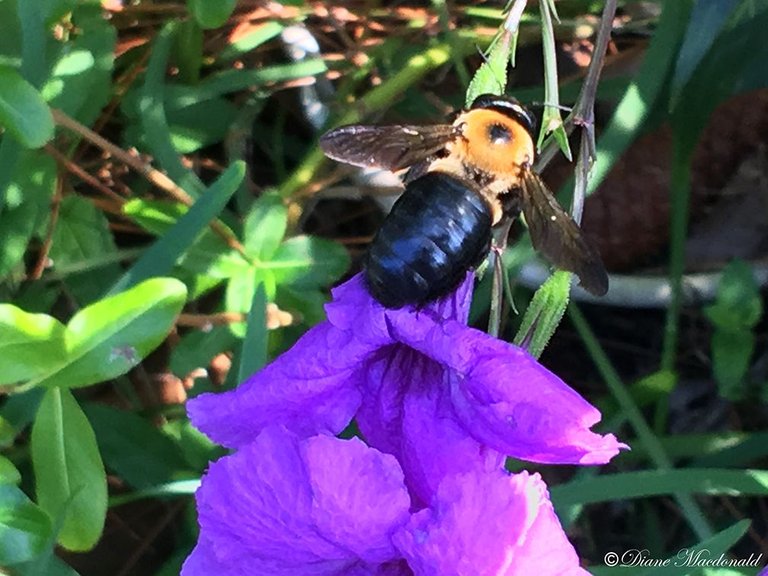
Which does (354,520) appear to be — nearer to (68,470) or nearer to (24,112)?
(68,470)

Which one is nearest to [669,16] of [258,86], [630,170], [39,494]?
[630,170]

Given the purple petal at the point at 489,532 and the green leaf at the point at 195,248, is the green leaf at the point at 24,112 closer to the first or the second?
the green leaf at the point at 195,248

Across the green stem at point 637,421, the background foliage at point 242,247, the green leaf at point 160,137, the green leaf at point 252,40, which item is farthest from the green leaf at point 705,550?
the green leaf at point 252,40

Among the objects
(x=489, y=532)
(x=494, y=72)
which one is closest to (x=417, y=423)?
(x=489, y=532)

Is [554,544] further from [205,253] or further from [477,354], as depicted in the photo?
[205,253]

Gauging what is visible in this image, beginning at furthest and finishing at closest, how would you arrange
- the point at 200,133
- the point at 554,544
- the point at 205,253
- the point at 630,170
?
the point at 630,170, the point at 200,133, the point at 205,253, the point at 554,544

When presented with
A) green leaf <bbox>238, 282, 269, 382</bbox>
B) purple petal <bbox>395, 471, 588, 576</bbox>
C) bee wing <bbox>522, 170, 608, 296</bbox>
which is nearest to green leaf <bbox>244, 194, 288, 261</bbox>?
green leaf <bbox>238, 282, 269, 382</bbox>
